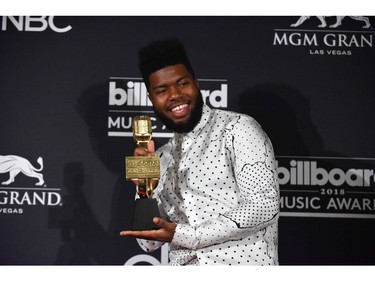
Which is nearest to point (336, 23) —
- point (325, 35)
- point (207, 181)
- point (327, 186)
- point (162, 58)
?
point (325, 35)

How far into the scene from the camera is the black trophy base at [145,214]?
8.57ft

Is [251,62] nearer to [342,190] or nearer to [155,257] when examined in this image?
[342,190]

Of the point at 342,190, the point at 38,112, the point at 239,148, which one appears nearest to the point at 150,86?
the point at 239,148

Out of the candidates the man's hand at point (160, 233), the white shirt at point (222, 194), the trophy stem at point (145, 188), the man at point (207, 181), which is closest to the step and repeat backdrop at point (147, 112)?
the man at point (207, 181)

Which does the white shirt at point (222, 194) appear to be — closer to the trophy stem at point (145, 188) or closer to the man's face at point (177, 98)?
the man's face at point (177, 98)

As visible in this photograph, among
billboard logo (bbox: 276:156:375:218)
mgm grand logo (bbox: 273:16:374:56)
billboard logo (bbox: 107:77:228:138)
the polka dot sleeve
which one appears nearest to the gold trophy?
the polka dot sleeve

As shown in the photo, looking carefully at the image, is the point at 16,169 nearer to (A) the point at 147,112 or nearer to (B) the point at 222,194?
(A) the point at 147,112

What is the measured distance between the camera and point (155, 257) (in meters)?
3.51

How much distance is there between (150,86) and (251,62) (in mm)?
736

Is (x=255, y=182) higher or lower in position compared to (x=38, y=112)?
lower

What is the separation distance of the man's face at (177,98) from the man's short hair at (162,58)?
30mm

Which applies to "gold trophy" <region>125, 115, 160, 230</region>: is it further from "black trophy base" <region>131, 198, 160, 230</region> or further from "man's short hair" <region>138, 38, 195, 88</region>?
"man's short hair" <region>138, 38, 195, 88</region>

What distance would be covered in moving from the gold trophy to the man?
0.16 ft

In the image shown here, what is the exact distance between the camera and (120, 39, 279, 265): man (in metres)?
2.60
